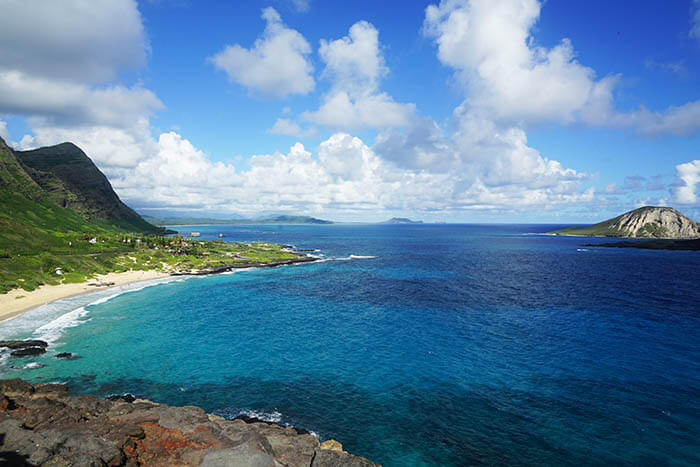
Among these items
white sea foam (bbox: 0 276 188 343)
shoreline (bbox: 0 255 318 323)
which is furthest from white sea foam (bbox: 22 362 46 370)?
shoreline (bbox: 0 255 318 323)

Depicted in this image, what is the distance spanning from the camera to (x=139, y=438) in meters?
25.1

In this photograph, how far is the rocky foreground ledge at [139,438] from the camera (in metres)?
22.0

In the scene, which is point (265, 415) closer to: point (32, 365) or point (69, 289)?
point (32, 365)

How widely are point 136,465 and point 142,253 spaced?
13987 cm

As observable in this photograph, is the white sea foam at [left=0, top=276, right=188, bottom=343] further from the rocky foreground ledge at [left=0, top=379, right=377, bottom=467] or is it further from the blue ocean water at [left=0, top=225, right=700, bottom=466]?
the rocky foreground ledge at [left=0, top=379, right=377, bottom=467]

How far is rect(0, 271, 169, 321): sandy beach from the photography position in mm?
67125

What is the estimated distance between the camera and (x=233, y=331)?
60.3 metres

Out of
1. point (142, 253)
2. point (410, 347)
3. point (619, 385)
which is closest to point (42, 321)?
point (410, 347)

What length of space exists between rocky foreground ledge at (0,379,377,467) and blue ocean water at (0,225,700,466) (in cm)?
519

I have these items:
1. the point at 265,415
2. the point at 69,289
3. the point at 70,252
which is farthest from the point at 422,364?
the point at 70,252

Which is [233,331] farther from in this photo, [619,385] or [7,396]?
[619,385]

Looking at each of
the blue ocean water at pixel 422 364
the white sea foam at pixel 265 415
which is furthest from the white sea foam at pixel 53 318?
the white sea foam at pixel 265 415

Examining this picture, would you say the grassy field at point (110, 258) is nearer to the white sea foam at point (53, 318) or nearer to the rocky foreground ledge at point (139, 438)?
the white sea foam at point (53, 318)

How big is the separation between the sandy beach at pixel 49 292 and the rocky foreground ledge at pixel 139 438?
50.5m
